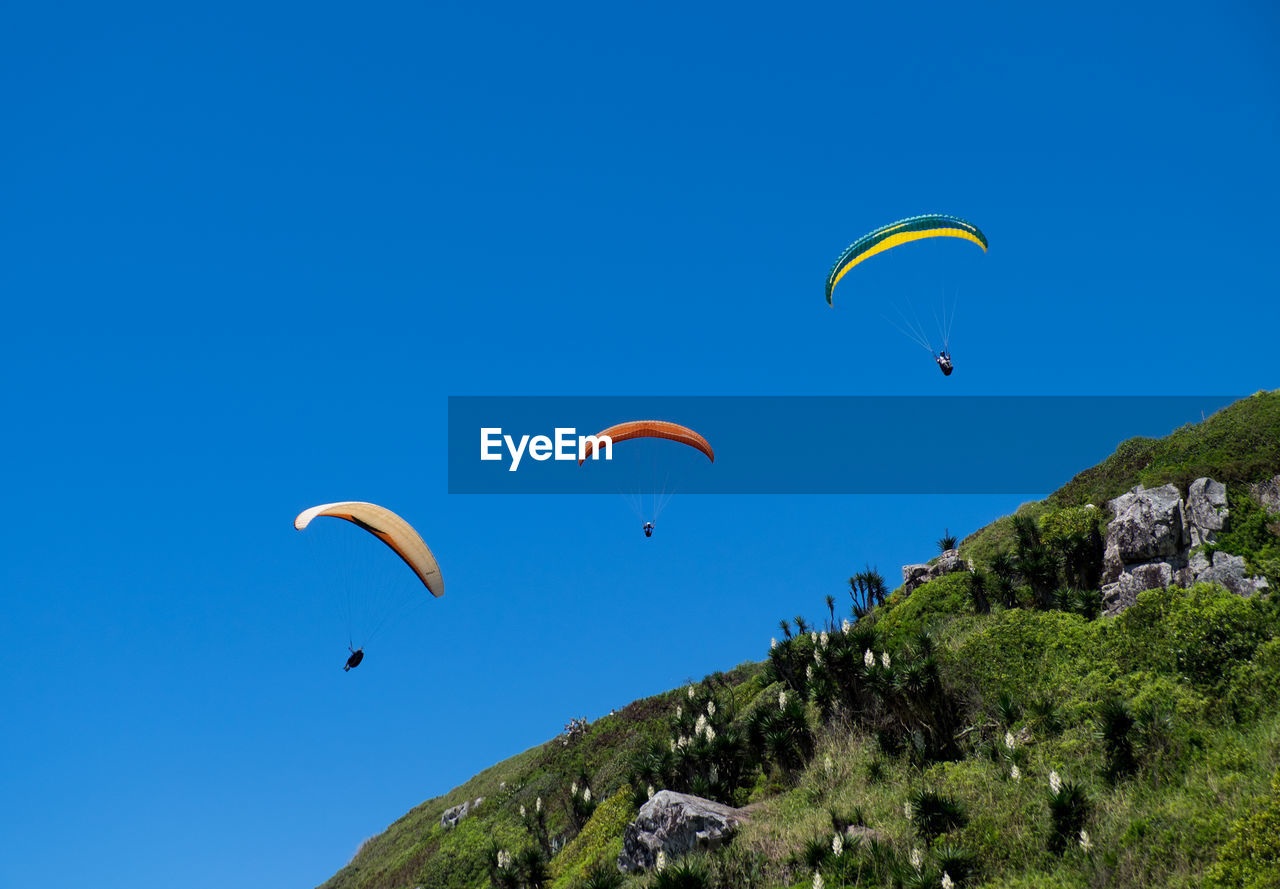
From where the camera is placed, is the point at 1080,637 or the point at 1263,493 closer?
the point at 1080,637

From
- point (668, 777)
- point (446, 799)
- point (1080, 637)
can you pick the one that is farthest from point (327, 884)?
point (1080, 637)

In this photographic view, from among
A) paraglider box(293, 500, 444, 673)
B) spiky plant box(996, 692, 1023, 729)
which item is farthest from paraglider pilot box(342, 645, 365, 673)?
spiky plant box(996, 692, 1023, 729)

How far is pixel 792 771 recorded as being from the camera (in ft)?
92.0

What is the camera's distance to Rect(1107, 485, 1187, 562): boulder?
31266 mm

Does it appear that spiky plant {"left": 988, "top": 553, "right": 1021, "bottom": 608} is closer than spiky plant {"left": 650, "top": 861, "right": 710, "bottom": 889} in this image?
No

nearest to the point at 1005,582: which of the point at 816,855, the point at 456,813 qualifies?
the point at 816,855

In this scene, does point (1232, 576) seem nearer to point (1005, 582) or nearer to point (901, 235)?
point (1005, 582)

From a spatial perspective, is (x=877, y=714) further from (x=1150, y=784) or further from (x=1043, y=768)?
(x=1150, y=784)

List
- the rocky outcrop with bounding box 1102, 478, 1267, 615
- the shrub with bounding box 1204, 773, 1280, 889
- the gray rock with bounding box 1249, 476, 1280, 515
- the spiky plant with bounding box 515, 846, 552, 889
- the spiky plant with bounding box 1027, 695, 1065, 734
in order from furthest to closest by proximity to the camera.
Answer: the gray rock with bounding box 1249, 476, 1280, 515
the rocky outcrop with bounding box 1102, 478, 1267, 615
the spiky plant with bounding box 515, 846, 552, 889
the spiky plant with bounding box 1027, 695, 1065, 734
the shrub with bounding box 1204, 773, 1280, 889

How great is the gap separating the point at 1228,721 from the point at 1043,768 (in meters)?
4.31

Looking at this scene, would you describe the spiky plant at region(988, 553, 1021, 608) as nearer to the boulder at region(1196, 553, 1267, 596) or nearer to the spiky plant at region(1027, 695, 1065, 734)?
the boulder at region(1196, 553, 1267, 596)

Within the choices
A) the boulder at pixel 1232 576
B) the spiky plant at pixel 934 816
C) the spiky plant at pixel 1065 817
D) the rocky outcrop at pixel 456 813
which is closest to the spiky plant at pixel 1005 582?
the boulder at pixel 1232 576

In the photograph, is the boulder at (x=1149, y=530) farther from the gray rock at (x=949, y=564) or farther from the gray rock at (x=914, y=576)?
A: the gray rock at (x=914, y=576)

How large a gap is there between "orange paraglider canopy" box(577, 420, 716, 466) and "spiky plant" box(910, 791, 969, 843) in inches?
702
